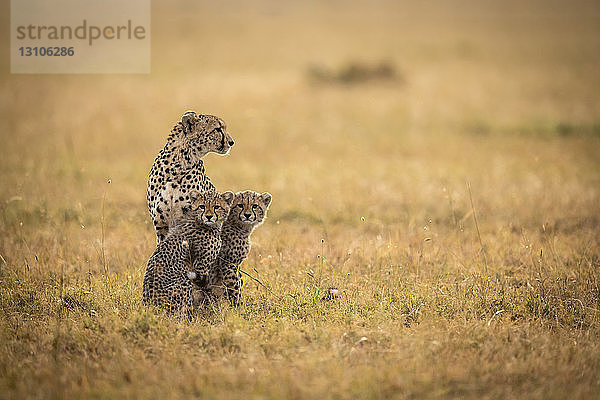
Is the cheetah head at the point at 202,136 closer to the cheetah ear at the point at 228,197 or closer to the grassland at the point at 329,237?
the cheetah ear at the point at 228,197

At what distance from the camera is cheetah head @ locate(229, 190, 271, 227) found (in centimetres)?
559

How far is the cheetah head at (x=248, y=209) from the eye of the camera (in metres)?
5.59

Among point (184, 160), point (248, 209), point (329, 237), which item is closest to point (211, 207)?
point (248, 209)

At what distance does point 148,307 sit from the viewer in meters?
5.19

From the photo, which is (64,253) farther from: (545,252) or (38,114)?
(38,114)

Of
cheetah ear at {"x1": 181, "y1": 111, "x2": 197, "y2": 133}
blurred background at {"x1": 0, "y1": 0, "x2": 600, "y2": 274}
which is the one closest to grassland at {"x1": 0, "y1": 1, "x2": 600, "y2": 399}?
blurred background at {"x1": 0, "y1": 0, "x2": 600, "y2": 274}

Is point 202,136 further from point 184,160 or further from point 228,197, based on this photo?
point 228,197

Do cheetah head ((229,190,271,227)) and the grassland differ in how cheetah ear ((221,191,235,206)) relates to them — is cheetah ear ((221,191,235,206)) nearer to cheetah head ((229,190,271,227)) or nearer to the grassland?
cheetah head ((229,190,271,227))

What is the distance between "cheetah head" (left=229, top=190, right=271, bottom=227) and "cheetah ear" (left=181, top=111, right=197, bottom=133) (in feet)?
2.24

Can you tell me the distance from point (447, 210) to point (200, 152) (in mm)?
4661

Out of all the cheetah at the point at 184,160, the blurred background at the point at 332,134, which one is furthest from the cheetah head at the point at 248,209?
the blurred background at the point at 332,134

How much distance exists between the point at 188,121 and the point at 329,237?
2.90 metres

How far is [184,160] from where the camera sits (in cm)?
→ 568

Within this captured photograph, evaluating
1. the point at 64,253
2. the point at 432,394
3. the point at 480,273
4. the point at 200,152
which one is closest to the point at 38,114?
the point at 64,253
